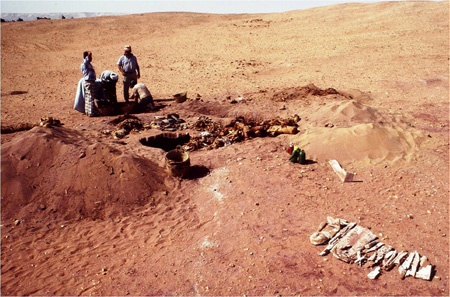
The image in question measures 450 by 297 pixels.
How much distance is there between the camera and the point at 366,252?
12.9ft

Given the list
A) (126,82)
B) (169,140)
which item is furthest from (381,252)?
(126,82)

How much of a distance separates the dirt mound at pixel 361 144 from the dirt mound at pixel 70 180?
10.4 ft

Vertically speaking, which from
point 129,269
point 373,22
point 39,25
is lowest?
point 129,269

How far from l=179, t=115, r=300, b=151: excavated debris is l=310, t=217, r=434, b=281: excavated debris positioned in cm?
341

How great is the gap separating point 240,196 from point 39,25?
2552 centimetres

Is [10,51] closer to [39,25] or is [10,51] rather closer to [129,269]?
[39,25]

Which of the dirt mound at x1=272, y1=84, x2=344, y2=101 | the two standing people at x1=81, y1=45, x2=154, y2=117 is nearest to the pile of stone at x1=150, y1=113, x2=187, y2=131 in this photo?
the two standing people at x1=81, y1=45, x2=154, y2=117

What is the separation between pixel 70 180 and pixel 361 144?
5.57 metres

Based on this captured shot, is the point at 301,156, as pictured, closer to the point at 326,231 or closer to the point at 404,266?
the point at 326,231

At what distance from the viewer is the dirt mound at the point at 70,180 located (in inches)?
203

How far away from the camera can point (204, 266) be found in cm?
392

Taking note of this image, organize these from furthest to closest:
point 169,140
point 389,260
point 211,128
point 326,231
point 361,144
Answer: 1. point 211,128
2. point 169,140
3. point 361,144
4. point 326,231
5. point 389,260

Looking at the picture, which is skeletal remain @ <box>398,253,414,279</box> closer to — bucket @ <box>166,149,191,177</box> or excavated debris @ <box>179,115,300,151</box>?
bucket @ <box>166,149,191,177</box>

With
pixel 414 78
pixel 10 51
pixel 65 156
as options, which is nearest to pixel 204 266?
pixel 65 156
